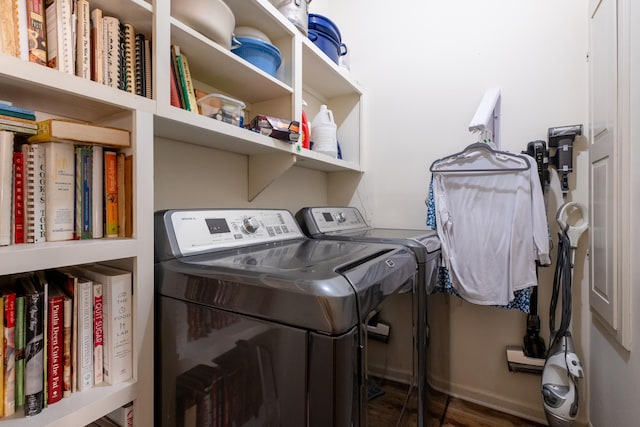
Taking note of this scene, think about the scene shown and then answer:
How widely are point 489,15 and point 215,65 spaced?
5.59ft

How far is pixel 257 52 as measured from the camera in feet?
4.19

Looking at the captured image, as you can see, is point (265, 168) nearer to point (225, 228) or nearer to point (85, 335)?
point (225, 228)

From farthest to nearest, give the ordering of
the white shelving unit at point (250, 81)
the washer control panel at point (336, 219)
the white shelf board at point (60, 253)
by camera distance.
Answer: the washer control panel at point (336, 219) < the white shelving unit at point (250, 81) < the white shelf board at point (60, 253)

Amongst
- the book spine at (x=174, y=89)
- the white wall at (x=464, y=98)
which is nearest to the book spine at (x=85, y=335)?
the book spine at (x=174, y=89)

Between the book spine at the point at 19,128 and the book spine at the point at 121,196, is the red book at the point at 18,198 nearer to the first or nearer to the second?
the book spine at the point at 19,128

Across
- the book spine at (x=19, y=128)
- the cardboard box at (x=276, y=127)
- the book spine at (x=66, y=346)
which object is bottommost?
the book spine at (x=66, y=346)

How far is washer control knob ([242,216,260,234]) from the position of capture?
46.4 inches

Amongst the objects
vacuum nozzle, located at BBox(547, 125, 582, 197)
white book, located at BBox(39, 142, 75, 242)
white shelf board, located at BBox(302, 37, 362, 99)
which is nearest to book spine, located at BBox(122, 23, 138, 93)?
white book, located at BBox(39, 142, 75, 242)

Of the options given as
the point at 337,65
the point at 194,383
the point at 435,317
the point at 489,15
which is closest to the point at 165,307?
the point at 194,383

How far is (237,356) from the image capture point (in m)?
0.69

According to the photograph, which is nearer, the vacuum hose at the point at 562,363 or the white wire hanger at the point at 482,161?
the vacuum hose at the point at 562,363

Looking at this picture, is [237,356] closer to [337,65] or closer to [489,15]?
[337,65]

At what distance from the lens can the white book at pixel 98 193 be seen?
776 millimetres

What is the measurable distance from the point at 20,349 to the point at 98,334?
0.15 metres
